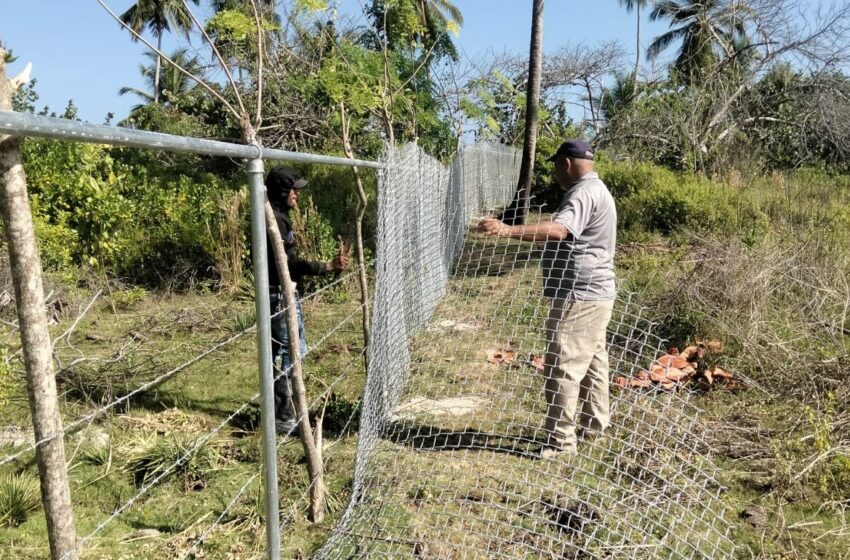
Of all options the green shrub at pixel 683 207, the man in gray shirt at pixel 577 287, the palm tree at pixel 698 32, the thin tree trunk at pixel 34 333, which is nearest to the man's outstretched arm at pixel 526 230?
the man in gray shirt at pixel 577 287

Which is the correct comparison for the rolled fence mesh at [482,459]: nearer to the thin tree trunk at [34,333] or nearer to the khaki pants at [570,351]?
the khaki pants at [570,351]

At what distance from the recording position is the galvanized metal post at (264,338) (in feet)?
5.97

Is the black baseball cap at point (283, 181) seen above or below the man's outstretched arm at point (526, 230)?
above

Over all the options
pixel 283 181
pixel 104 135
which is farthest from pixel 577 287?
pixel 104 135

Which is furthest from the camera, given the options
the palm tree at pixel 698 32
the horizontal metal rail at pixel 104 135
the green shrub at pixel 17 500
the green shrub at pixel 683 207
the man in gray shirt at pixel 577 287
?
the palm tree at pixel 698 32

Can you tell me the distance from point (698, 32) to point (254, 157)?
28260mm

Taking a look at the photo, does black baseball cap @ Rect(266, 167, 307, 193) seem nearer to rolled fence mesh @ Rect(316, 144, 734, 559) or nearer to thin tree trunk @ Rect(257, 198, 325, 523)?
rolled fence mesh @ Rect(316, 144, 734, 559)

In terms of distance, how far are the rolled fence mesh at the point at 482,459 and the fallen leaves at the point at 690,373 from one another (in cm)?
16

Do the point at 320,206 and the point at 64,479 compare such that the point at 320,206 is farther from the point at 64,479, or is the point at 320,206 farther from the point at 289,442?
the point at 64,479

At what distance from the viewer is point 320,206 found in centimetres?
977

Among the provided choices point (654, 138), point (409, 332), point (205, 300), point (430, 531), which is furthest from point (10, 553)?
point (654, 138)

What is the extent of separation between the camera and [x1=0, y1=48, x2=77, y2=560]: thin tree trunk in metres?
1.62

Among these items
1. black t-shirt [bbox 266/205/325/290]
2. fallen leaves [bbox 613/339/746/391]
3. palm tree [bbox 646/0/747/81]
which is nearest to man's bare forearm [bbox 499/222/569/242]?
black t-shirt [bbox 266/205/325/290]

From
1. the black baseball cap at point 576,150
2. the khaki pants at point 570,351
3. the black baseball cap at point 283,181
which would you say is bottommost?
the khaki pants at point 570,351
